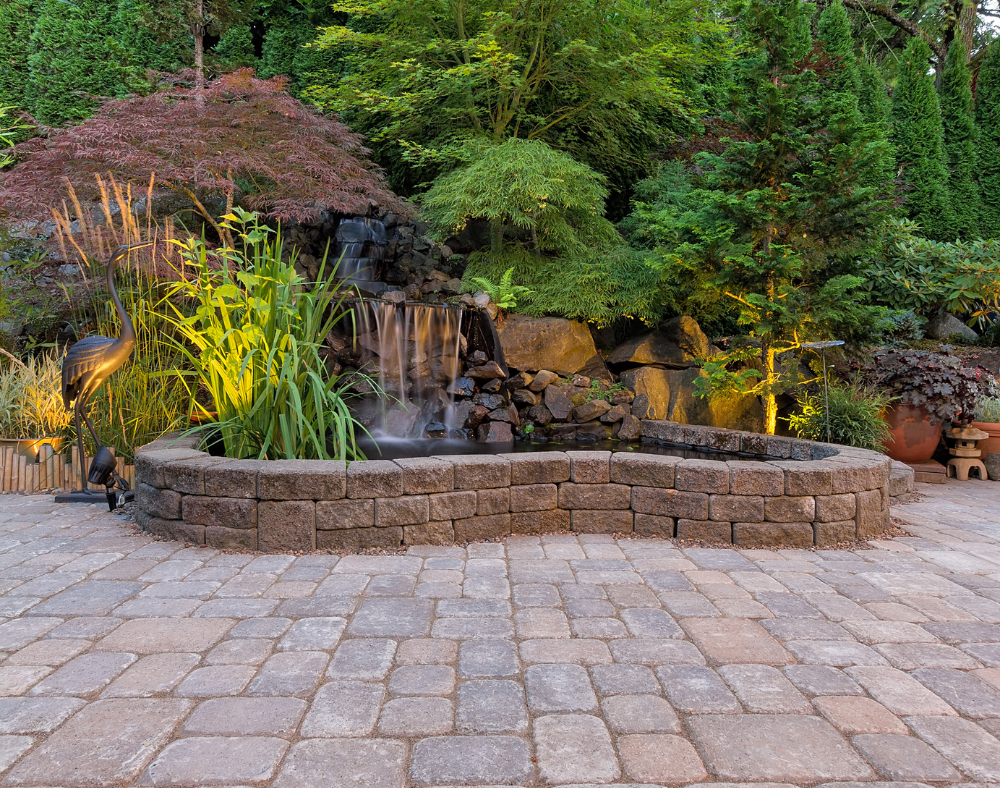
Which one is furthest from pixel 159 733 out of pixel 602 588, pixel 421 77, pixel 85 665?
pixel 421 77

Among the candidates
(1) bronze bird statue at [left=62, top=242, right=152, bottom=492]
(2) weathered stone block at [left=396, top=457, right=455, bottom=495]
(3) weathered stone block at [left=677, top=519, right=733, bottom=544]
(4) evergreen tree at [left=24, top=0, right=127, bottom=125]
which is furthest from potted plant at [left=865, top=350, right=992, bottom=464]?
(4) evergreen tree at [left=24, top=0, right=127, bottom=125]

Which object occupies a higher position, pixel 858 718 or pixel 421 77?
pixel 421 77

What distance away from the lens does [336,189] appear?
6.49 meters

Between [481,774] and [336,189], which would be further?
[336,189]

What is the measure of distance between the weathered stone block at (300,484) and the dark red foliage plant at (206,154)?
10.1 ft

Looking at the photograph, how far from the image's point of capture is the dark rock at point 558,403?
6785mm

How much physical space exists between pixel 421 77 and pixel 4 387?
18.5 feet

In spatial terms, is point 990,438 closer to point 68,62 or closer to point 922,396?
point 922,396

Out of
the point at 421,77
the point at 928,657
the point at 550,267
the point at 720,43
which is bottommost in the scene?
the point at 928,657

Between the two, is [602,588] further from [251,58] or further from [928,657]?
[251,58]

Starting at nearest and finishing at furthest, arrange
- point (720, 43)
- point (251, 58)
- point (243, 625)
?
point (243, 625), point (720, 43), point (251, 58)

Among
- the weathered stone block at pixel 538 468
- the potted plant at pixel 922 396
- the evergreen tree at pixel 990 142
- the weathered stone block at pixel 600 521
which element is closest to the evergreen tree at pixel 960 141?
the evergreen tree at pixel 990 142

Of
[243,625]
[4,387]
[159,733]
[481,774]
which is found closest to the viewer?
[481,774]

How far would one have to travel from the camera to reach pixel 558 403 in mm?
6844
